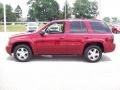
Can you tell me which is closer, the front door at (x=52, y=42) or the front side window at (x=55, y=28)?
the front door at (x=52, y=42)

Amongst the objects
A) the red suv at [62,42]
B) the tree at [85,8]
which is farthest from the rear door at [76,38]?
the tree at [85,8]

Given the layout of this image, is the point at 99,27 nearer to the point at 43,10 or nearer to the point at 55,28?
the point at 55,28

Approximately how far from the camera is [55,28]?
35.9 feet

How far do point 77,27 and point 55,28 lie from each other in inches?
34.8

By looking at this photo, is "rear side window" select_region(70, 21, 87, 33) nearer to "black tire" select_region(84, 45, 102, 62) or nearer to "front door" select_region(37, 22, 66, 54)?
"front door" select_region(37, 22, 66, 54)

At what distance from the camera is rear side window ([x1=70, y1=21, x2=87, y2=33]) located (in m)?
10.7

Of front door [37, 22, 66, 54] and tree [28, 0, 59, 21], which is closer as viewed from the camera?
front door [37, 22, 66, 54]

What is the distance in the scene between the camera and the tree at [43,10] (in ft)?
292

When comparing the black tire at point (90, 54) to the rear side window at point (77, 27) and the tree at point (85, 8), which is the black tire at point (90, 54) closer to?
the rear side window at point (77, 27)

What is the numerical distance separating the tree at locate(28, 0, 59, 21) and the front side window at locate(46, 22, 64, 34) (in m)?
Result: 76.9

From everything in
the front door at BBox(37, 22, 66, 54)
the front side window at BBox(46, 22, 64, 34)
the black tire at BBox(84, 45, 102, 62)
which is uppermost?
the front side window at BBox(46, 22, 64, 34)

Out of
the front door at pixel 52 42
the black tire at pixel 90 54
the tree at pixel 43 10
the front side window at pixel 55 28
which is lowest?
the black tire at pixel 90 54

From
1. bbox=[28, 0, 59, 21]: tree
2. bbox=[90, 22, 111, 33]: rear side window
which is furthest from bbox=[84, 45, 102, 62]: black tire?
bbox=[28, 0, 59, 21]: tree

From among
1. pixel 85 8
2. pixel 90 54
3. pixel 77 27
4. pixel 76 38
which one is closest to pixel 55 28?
pixel 77 27
